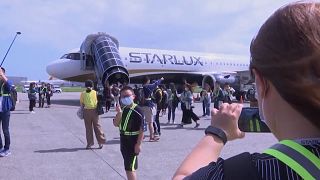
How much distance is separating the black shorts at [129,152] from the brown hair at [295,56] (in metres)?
5.10

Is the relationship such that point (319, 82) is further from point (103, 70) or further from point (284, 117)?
point (103, 70)

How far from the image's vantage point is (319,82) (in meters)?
1.20

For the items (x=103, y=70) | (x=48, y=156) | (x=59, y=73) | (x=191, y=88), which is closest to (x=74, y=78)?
(x=59, y=73)

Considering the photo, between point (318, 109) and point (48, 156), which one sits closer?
point (318, 109)

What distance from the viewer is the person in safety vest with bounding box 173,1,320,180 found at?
1.20m

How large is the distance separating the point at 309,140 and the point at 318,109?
9cm

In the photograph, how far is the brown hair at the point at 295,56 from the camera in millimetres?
1201

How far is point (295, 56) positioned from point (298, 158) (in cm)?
27

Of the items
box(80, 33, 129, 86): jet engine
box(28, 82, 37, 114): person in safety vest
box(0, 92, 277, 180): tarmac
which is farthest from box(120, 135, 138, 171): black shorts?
box(80, 33, 129, 86): jet engine

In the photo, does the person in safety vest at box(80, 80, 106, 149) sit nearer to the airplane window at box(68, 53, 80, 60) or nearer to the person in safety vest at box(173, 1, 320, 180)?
the person in safety vest at box(173, 1, 320, 180)

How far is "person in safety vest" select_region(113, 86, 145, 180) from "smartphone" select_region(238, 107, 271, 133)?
15.4 ft

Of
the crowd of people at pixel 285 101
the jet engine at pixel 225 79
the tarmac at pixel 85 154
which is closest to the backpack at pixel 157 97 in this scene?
the tarmac at pixel 85 154

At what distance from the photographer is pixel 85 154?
33.6 ft

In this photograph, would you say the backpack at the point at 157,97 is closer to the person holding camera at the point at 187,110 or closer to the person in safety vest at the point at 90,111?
the person holding camera at the point at 187,110
